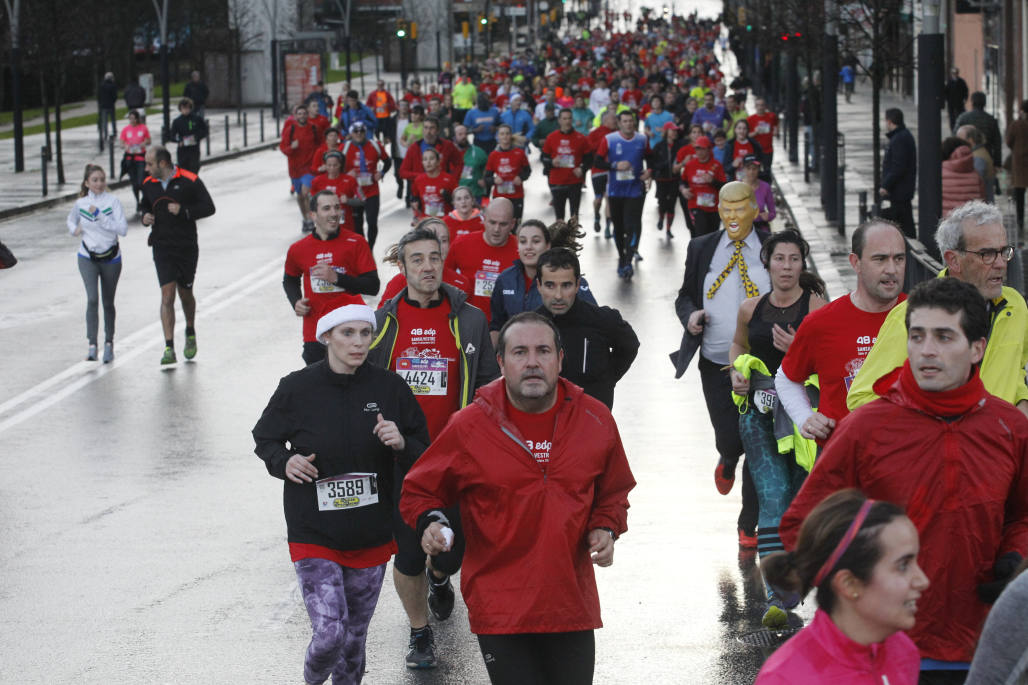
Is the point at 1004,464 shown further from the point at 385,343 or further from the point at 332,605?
the point at 385,343

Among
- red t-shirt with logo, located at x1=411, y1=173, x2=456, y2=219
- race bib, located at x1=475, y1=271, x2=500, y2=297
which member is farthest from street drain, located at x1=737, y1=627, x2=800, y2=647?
red t-shirt with logo, located at x1=411, y1=173, x2=456, y2=219

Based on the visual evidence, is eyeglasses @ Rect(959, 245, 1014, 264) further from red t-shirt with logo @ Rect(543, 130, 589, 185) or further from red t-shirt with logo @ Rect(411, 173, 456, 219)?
red t-shirt with logo @ Rect(543, 130, 589, 185)

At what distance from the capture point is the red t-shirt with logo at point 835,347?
21.5 ft

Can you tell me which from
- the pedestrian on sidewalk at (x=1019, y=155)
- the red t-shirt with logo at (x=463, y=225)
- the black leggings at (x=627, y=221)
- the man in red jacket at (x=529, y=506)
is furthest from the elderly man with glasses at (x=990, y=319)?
the pedestrian on sidewalk at (x=1019, y=155)

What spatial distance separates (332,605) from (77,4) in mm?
54085

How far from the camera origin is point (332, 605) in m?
6.47

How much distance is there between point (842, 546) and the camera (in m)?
3.71

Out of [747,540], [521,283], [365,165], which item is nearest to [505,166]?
[365,165]

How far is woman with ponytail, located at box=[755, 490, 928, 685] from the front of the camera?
365 centimetres

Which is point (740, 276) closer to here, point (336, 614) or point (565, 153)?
point (336, 614)

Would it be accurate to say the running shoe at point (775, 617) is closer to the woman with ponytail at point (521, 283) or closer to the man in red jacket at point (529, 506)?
the woman with ponytail at point (521, 283)

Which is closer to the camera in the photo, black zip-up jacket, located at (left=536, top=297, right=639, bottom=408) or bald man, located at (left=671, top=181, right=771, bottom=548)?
black zip-up jacket, located at (left=536, top=297, right=639, bottom=408)

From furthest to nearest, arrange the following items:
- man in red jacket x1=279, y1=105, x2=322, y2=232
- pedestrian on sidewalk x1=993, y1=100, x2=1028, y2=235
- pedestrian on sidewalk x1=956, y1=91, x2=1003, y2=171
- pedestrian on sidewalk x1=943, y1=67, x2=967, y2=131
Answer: pedestrian on sidewalk x1=943, y1=67, x2=967, y2=131, man in red jacket x1=279, y1=105, x2=322, y2=232, pedestrian on sidewalk x1=956, y1=91, x2=1003, y2=171, pedestrian on sidewalk x1=993, y1=100, x2=1028, y2=235

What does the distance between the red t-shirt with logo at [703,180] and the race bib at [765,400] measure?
1181 centimetres
